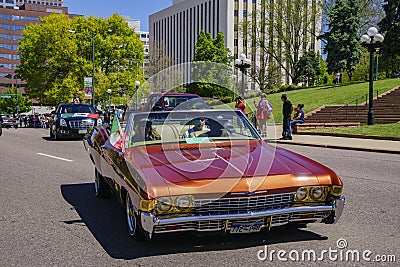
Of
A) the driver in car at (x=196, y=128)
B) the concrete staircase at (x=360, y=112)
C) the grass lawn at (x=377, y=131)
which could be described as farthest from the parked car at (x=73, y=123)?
the driver in car at (x=196, y=128)

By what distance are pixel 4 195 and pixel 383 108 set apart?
2435cm

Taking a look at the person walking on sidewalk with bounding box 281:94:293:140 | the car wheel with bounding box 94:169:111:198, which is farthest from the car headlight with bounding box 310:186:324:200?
the person walking on sidewalk with bounding box 281:94:293:140

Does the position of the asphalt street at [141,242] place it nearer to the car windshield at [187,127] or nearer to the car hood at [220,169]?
the car hood at [220,169]

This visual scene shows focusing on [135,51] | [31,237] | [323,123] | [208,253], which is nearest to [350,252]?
[208,253]

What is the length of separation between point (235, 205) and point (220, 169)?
45cm

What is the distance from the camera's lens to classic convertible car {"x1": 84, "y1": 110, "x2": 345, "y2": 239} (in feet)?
15.2

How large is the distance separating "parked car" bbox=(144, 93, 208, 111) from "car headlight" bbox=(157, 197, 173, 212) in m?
2.42

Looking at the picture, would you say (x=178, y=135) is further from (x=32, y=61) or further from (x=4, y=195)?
(x=32, y=61)

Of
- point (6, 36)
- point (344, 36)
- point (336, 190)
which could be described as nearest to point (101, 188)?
point (336, 190)

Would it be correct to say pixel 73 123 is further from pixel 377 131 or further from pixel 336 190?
pixel 336 190

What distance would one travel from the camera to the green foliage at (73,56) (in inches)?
2050

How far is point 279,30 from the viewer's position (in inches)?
2852

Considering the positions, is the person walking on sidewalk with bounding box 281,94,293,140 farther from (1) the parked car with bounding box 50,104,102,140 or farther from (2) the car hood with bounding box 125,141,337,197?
(2) the car hood with bounding box 125,141,337,197

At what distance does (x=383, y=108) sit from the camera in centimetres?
2827
